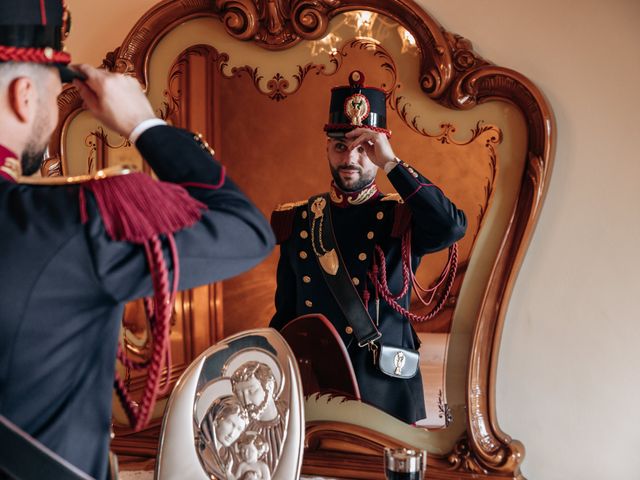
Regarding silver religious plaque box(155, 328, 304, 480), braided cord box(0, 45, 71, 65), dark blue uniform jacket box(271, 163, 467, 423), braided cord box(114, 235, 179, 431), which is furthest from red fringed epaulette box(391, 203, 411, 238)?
braided cord box(0, 45, 71, 65)

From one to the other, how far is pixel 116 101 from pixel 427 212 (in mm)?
750

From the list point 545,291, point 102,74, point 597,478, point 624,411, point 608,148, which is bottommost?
point 597,478

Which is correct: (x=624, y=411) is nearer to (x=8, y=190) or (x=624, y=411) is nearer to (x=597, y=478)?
(x=597, y=478)

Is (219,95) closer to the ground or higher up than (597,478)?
higher up

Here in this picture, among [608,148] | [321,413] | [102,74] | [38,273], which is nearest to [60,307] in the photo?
[38,273]

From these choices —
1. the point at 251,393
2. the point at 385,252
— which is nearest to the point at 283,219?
the point at 385,252

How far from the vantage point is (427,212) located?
58.5 inches

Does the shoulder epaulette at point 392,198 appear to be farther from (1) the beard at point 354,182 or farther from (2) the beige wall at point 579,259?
(2) the beige wall at point 579,259

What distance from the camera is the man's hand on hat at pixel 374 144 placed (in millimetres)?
1515

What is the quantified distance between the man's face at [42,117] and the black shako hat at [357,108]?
744 mm

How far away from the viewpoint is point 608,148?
57.6 inches

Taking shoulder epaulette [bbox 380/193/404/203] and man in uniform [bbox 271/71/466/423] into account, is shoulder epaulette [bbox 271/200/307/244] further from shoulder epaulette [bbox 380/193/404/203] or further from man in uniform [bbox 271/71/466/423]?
shoulder epaulette [bbox 380/193/404/203]

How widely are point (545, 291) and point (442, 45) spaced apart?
49 cm

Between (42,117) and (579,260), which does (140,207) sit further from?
(579,260)
